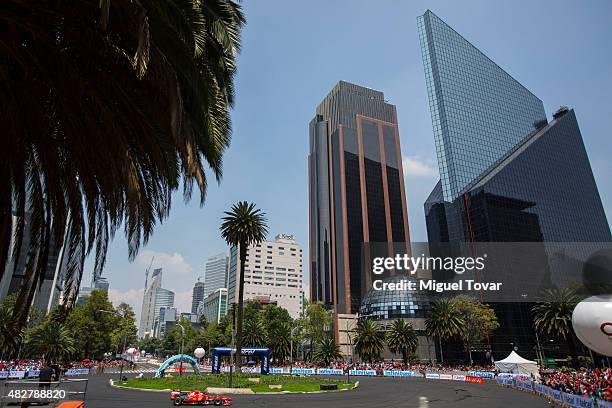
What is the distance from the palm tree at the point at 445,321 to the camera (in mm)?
82250

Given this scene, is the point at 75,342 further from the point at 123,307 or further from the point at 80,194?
the point at 80,194

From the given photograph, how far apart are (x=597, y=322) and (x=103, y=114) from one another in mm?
23805

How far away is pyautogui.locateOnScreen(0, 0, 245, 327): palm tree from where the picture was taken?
639cm

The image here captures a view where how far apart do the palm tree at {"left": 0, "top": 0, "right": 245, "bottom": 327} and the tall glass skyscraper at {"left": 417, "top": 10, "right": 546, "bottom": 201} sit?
130845 mm

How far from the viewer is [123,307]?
327ft

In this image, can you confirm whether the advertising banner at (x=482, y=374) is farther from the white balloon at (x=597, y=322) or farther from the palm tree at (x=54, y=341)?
the palm tree at (x=54, y=341)

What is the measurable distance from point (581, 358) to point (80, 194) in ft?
331

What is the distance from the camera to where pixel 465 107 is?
469 feet

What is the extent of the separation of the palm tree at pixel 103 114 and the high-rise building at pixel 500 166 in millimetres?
113351

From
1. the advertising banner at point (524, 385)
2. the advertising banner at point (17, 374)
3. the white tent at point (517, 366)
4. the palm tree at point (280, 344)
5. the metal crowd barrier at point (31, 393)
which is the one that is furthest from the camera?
the palm tree at point (280, 344)

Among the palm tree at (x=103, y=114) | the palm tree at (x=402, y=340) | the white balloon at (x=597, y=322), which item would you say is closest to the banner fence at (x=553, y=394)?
the white balloon at (x=597, y=322)

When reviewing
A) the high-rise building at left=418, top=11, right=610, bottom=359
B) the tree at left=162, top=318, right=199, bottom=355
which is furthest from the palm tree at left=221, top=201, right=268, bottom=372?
the tree at left=162, top=318, right=199, bottom=355

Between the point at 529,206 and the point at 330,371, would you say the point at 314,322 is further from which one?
the point at 529,206

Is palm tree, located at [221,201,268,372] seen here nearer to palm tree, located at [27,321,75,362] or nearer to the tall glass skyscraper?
palm tree, located at [27,321,75,362]
